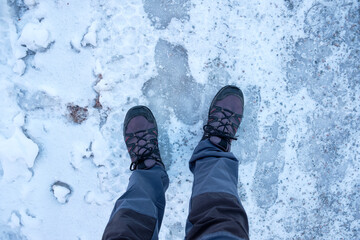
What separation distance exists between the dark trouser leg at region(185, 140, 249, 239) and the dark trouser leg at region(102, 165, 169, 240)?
0.16m

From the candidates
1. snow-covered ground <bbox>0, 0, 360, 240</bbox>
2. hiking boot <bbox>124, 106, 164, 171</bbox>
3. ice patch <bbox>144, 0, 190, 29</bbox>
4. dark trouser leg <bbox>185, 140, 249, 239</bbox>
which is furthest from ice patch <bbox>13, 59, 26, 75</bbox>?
dark trouser leg <bbox>185, 140, 249, 239</bbox>

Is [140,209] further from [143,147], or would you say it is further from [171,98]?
[171,98]

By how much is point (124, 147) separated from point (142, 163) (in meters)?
0.16

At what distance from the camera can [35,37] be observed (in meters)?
1.22

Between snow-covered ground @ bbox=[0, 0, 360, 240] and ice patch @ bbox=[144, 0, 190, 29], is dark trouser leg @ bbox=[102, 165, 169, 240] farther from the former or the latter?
ice patch @ bbox=[144, 0, 190, 29]

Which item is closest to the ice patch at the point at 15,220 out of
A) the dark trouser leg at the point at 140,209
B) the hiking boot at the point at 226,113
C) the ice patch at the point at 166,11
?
the dark trouser leg at the point at 140,209

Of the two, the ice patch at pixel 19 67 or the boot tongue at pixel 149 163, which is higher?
the ice patch at pixel 19 67

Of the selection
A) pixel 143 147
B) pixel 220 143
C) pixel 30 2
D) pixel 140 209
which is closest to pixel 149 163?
pixel 143 147

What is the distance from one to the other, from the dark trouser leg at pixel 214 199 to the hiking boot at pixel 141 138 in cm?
22

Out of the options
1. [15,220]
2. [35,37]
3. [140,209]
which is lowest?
[15,220]

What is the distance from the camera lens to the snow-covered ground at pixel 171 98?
125 centimetres

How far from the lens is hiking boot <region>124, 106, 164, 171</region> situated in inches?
48.9

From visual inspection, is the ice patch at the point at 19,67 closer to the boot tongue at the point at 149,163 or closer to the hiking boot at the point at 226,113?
the boot tongue at the point at 149,163

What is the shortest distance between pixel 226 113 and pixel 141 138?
0.49 meters
